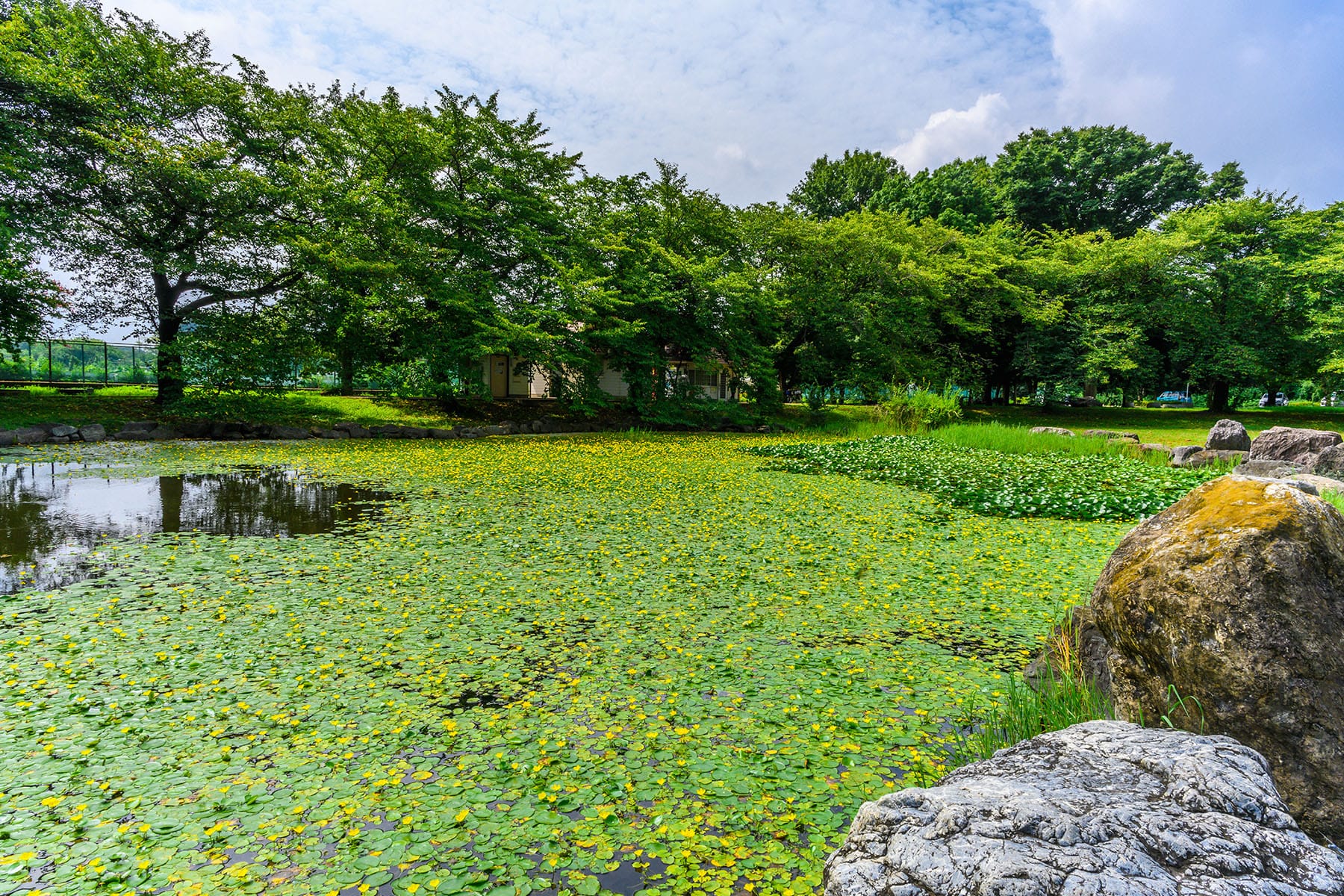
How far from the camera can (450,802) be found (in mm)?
2426

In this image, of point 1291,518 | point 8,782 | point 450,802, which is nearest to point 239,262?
point 8,782

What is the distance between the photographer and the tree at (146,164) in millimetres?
13359

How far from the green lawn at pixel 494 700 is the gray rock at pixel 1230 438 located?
718 centimetres

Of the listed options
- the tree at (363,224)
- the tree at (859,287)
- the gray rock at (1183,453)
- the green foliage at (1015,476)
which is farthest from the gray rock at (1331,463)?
the tree at (363,224)

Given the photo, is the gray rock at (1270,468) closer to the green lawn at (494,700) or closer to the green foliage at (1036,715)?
the green lawn at (494,700)

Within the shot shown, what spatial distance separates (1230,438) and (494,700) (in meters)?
13.4

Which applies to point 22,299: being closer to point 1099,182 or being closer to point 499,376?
point 499,376

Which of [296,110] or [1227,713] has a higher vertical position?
[296,110]

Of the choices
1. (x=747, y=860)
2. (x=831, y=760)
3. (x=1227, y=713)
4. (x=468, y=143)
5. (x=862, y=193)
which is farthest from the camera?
(x=862, y=193)

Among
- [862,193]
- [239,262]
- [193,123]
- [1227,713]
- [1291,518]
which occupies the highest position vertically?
[862,193]

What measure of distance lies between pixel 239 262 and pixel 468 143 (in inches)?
269

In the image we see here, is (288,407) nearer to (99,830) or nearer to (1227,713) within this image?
(99,830)

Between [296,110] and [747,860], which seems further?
[296,110]

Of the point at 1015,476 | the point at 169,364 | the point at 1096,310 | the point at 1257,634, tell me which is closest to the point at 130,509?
the point at 1257,634
